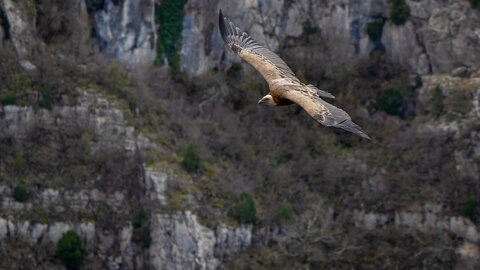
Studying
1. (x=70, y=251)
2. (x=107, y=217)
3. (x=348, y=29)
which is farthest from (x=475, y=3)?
(x=70, y=251)

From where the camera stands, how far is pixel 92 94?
5172cm

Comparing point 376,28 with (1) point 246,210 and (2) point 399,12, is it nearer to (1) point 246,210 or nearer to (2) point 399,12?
(2) point 399,12

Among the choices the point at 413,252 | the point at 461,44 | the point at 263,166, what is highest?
the point at 461,44

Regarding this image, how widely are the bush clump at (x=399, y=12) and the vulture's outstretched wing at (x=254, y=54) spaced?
27.8 meters

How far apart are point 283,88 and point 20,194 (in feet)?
75.2

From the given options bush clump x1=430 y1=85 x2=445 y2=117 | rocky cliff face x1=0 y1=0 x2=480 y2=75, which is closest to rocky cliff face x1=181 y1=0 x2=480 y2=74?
rocky cliff face x1=0 y1=0 x2=480 y2=75

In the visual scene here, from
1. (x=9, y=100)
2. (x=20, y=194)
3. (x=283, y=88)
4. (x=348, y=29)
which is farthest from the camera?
(x=348, y=29)

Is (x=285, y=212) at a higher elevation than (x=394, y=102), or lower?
lower

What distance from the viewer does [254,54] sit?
29156 mm

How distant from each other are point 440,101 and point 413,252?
25.7 feet

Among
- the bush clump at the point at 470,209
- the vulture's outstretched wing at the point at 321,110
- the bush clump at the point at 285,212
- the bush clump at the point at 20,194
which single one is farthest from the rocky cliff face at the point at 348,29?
the vulture's outstretched wing at the point at 321,110

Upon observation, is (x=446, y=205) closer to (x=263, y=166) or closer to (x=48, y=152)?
(x=263, y=166)

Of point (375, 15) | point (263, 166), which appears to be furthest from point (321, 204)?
point (375, 15)

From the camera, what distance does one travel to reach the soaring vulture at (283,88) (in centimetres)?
2419
